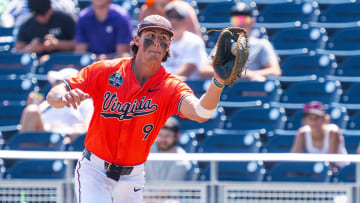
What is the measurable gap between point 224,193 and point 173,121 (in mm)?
1316

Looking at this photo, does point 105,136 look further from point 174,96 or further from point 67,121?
point 67,121

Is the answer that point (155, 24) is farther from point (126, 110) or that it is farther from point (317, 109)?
point (317, 109)

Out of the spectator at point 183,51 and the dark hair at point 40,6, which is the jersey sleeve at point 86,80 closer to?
the spectator at point 183,51

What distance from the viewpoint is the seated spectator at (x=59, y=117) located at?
6.64 meters

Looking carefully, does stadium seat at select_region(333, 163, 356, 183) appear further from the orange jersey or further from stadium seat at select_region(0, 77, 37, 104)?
stadium seat at select_region(0, 77, 37, 104)

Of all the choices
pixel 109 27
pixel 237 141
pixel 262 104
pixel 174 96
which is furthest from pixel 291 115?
pixel 174 96

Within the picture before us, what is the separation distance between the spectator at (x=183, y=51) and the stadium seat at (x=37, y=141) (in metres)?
1.48

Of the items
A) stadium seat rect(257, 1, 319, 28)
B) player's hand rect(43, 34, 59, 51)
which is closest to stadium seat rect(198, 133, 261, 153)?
stadium seat rect(257, 1, 319, 28)

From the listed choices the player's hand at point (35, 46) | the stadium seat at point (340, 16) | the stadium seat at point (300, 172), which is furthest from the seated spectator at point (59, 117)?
the stadium seat at point (340, 16)

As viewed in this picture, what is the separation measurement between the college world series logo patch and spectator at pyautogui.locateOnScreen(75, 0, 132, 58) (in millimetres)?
3345

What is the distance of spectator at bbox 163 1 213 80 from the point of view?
704 centimetres

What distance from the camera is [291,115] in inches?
289

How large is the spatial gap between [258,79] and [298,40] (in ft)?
3.47

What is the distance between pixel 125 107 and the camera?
398 cm
